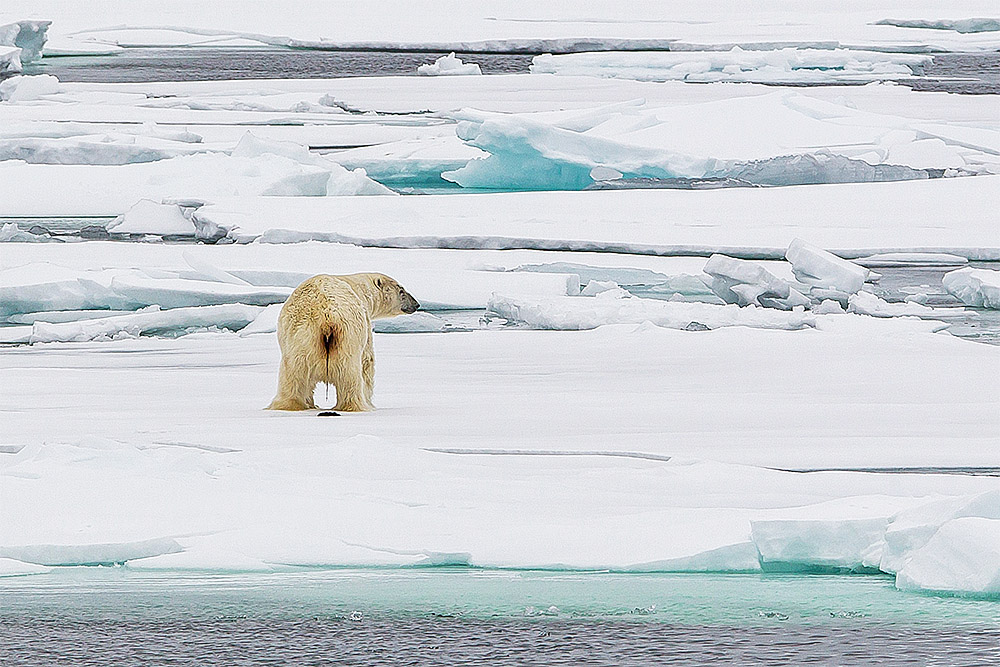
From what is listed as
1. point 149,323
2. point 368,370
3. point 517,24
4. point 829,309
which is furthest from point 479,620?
point 517,24

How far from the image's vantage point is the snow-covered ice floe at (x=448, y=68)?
55.0 ft

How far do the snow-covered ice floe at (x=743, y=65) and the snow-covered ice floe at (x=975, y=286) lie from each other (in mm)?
8765

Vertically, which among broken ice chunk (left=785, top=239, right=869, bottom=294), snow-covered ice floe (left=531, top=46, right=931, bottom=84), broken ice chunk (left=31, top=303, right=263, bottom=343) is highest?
snow-covered ice floe (left=531, top=46, right=931, bottom=84)

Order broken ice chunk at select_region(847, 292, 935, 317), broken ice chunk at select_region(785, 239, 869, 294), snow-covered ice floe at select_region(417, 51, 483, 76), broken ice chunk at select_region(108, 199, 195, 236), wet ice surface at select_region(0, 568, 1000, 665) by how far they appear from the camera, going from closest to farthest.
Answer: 1. wet ice surface at select_region(0, 568, 1000, 665)
2. broken ice chunk at select_region(847, 292, 935, 317)
3. broken ice chunk at select_region(785, 239, 869, 294)
4. broken ice chunk at select_region(108, 199, 195, 236)
5. snow-covered ice floe at select_region(417, 51, 483, 76)

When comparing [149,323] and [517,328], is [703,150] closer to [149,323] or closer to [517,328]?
[517,328]

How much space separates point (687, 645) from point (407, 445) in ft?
5.20

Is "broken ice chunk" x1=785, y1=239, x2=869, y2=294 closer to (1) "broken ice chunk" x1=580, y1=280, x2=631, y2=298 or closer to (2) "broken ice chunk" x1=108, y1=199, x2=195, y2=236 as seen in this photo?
(1) "broken ice chunk" x1=580, y1=280, x2=631, y2=298

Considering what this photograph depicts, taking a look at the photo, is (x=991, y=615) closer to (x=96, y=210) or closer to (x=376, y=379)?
→ (x=376, y=379)

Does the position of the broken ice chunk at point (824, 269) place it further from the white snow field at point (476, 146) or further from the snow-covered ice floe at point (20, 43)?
the snow-covered ice floe at point (20, 43)

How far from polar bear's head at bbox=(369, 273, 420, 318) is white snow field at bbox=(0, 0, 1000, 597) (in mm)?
228

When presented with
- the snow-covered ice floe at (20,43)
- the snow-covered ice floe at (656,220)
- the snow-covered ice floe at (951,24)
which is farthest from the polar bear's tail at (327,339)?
the snow-covered ice floe at (951,24)

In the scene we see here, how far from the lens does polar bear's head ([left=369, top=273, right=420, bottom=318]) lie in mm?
5352

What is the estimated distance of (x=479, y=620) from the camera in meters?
2.88

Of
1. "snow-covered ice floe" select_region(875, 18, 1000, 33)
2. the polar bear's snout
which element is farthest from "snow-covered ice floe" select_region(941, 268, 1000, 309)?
"snow-covered ice floe" select_region(875, 18, 1000, 33)
